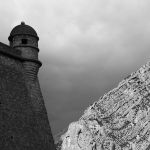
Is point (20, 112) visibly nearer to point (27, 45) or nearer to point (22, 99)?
point (22, 99)

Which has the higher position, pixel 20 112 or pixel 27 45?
pixel 27 45

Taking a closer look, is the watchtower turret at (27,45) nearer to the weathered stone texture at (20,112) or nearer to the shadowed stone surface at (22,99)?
the shadowed stone surface at (22,99)

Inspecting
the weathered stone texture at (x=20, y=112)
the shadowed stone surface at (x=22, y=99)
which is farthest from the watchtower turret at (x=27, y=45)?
the weathered stone texture at (x=20, y=112)

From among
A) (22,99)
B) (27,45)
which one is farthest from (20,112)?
(27,45)

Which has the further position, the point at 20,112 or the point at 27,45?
the point at 27,45

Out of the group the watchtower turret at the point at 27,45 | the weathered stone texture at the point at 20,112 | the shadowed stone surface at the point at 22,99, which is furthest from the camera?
the watchtower turret at the point at 27,45

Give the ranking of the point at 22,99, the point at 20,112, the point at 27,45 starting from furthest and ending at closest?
the point at 27,45
the point at 22,99
the point at 20,112

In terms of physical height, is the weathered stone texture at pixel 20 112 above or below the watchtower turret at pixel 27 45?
below

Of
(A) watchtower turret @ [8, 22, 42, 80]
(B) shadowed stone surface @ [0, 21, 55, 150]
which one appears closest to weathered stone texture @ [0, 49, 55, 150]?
(B) shadowed stone surface @ [0, 21, 55, 150]

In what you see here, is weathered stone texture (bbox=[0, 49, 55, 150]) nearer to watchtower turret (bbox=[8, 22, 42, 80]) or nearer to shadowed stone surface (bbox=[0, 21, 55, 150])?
shadowed stone surface (bbox=[0, 21, 55, 150])

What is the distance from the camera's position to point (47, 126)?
28500 millimetres

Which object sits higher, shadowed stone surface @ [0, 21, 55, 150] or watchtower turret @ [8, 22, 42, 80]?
watchtower turret @ [8, 22, 42, 80]

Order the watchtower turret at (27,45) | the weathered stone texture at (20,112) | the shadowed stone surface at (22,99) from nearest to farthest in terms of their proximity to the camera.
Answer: the weathered stone texture at (20,112) → the shadowed stone surface at (22,99) → the watchtower turret at (27,45)

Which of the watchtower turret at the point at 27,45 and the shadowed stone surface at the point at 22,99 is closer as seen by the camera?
the shadowed stone surface at the point at 22,99
